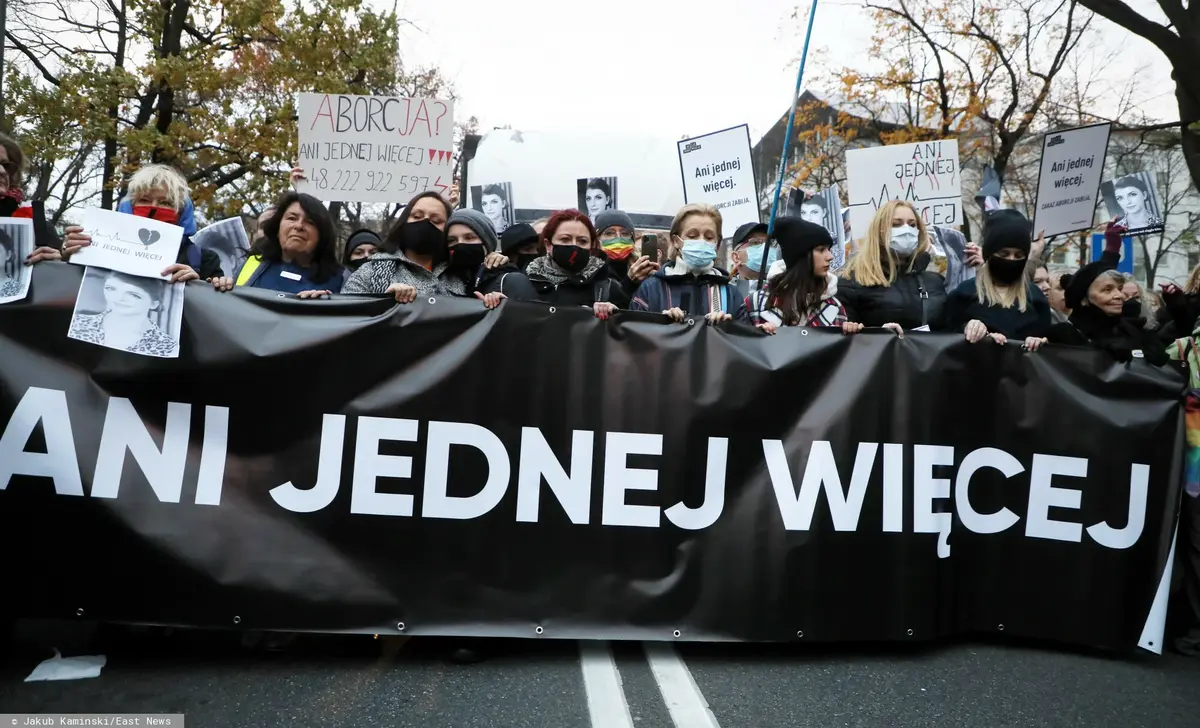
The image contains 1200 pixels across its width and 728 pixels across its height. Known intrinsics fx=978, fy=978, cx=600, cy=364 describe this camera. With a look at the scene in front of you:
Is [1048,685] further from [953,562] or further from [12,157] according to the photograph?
[12,157]

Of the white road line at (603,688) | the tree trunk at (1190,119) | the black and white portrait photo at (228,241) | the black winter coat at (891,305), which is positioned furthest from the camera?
the tree trunk at (1190,119)

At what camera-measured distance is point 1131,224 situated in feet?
31.3

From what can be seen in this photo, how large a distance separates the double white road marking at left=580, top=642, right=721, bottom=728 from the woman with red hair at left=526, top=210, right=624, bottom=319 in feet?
5.42

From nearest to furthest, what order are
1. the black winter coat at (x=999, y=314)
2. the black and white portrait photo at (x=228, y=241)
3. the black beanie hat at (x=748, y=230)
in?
the black winter coat at (x=999, y=314), the black and white portrait photo at (x=228, y=241), the black beanie hat at (x=748, y=230)

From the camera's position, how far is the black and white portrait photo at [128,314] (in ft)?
12.5

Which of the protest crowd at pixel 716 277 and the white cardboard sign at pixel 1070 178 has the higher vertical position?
the white cardboard sign at pixel 1070 178

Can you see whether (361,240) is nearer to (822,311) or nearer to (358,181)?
(358,181)

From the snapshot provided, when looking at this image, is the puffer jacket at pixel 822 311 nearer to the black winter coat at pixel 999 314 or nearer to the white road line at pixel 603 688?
the black winter coat at pixel 999 314

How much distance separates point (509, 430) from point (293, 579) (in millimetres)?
1026

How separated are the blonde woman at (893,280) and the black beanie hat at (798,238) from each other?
324mm

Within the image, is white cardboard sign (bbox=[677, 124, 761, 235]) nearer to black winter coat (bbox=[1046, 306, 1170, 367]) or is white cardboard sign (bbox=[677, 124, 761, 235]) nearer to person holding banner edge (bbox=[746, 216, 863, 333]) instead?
person holding banner edge (bbox=[746, 216, 863, 333])

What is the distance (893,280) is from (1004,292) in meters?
0.55

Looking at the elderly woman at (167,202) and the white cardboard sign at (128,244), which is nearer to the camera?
the white cardboard sign at (128,244)

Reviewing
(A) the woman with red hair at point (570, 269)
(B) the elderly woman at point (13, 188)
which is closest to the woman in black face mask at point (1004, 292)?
(A) the woman with red hair at point (570, 269)
